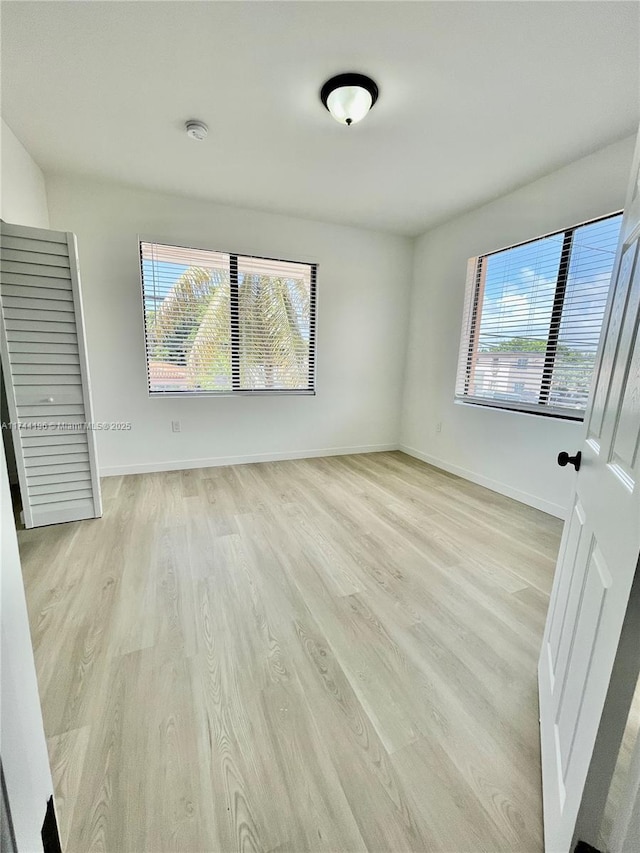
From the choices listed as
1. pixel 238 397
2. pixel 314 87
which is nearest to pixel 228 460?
pixel 238 397

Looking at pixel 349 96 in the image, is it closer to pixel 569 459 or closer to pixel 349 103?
pixel 349 103

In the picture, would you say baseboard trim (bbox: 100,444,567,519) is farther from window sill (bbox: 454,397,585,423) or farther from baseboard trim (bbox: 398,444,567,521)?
window sill (bbox: 454,397,585,423)

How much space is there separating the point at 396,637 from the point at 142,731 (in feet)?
3.26

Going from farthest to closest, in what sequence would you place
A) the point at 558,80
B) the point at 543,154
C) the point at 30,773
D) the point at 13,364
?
the point at 543,154 → the point at 13,364 → the point at 558,80 → the point at 30,773

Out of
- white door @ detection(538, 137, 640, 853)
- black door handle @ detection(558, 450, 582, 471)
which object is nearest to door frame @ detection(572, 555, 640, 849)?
white door @ detection(538, 137, 640, 853)

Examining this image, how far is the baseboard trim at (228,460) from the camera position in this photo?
3.35 metres

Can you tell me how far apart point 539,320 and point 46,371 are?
3.61m

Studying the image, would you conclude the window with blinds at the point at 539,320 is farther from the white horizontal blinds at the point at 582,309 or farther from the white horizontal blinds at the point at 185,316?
the white horizontal blinds at the point at 185,316

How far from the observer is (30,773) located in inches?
22.4

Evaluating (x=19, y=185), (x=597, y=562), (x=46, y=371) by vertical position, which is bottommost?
(x=597, y=562)

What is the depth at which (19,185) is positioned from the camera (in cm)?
233

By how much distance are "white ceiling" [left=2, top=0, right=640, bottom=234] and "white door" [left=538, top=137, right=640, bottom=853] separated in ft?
3.80

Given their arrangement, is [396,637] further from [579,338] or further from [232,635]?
[579,338]

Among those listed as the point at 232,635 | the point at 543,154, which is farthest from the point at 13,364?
the point at 543,154
